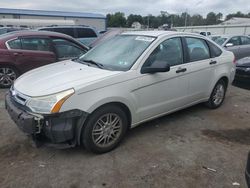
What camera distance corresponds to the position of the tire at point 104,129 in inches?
138

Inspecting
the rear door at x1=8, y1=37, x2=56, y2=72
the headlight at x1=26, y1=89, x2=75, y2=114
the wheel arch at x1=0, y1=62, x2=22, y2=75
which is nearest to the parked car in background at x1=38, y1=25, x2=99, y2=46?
the rear door at x1=8, y1=37, x2=56, y2=72

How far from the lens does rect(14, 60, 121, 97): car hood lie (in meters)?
3.45

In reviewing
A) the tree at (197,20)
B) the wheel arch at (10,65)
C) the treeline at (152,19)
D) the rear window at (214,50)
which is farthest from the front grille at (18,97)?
the tree at (197,20)

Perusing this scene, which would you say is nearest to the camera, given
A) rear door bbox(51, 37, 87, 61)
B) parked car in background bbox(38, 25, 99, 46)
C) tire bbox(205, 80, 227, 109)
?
tire bbox(205, 80, 227, 109)

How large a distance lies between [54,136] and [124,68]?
137cm

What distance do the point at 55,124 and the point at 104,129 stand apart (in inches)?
27.5

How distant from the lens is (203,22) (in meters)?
79.9

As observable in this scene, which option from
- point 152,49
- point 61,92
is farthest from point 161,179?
point 152,49

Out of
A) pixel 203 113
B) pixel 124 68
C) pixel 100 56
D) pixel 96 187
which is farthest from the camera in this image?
pixel 203 113

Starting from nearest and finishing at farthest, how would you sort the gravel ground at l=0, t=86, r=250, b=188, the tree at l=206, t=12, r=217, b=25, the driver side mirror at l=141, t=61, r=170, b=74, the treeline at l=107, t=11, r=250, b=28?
the gravel ground at l=0, t=86, r=250, b=188
the driver side mirror at l=141, t=61, r=170, b=74
the treeline at l=107, t=11, r=250, b=28
the tree at l=206, t=12, r=217, b=25

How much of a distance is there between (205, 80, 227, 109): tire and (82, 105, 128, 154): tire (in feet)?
7.84

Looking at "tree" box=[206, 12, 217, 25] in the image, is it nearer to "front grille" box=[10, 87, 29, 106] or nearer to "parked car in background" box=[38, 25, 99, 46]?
"parked car in background" box=[38, 25, 99, 46]

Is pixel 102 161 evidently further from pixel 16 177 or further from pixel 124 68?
pixel 124 68

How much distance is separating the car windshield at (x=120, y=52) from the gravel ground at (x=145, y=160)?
119cm
